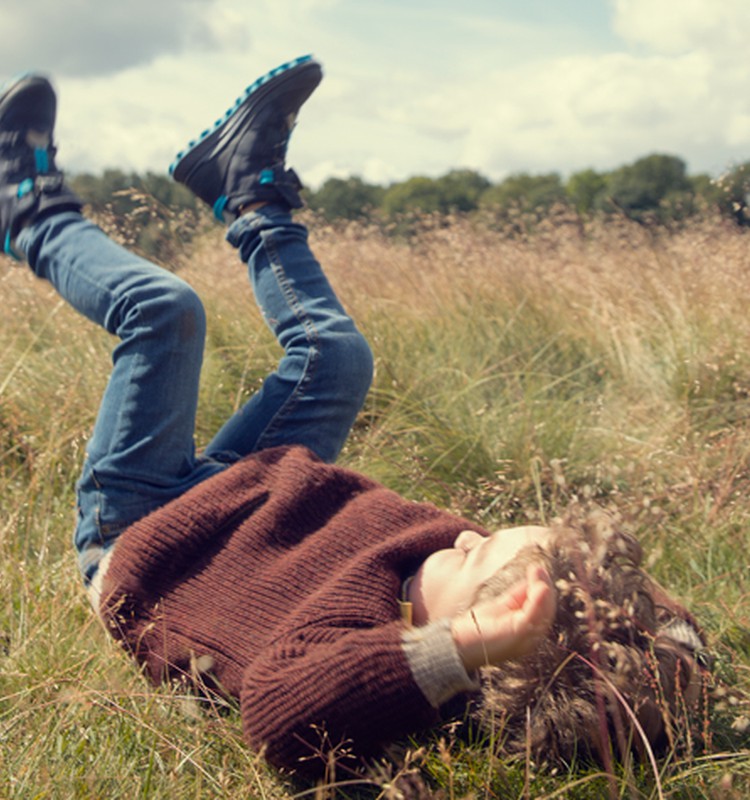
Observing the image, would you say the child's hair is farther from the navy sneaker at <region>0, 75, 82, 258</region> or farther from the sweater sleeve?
the navy sneaker at <region>0, 75, 82, 258</region>

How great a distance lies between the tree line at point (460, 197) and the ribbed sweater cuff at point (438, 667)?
2.64 meters

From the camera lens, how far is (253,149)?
279 centimetres

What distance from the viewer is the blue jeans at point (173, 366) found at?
7.64 ft

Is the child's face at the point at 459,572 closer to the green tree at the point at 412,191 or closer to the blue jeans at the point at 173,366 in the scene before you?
the blue jeans at the point at 173,366

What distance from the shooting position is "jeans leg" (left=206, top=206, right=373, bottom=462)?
2.52 meters

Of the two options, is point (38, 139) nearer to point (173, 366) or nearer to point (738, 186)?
point (173, 366)

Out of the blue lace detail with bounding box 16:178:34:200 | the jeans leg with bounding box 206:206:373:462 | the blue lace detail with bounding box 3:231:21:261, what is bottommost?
the jeans leg with bounding box 206:206:373:462

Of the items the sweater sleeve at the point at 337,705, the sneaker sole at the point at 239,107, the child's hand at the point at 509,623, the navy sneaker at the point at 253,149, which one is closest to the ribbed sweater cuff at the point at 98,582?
the sweater sleeve at the point at 337,705

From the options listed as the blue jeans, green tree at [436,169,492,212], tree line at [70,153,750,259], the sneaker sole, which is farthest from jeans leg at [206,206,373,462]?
green tree at [436,169,492,212]

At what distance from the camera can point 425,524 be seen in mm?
2072

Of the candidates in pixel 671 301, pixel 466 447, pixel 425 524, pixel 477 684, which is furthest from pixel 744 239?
pixel 477 684

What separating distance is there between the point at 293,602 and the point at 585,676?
0.59 m

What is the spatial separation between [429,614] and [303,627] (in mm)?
257

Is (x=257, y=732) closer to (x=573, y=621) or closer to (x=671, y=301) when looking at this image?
(x=573, y=621)
